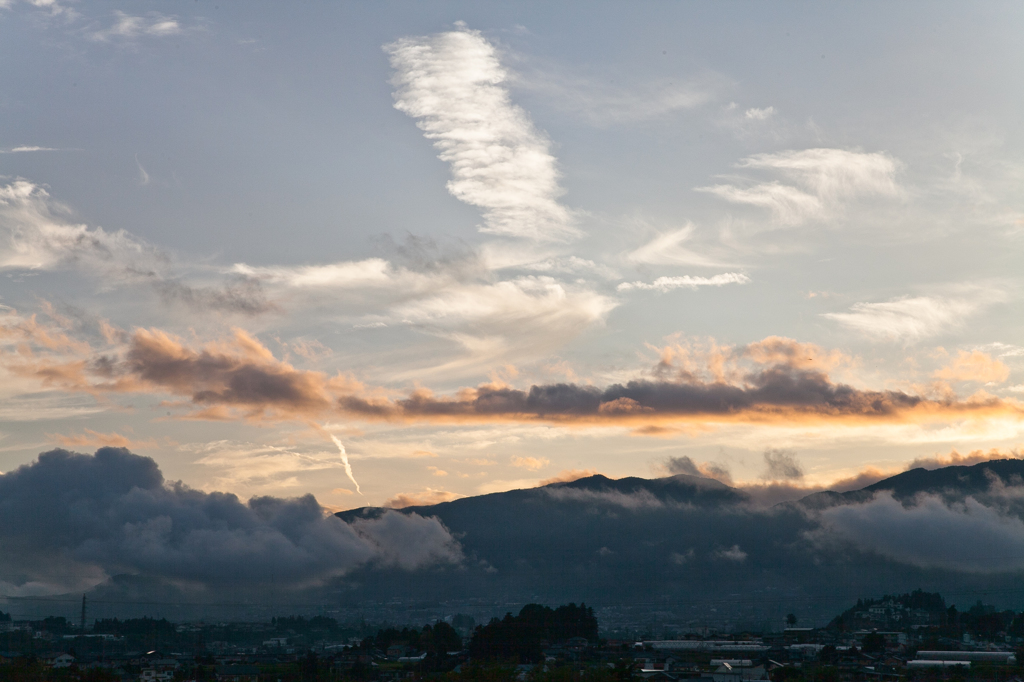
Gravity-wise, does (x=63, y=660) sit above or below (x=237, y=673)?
below

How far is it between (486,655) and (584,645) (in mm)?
22310

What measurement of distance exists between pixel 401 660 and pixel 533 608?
23425mm

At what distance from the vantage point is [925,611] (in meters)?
197

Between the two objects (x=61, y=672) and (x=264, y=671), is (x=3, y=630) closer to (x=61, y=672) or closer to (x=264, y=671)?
(x=264, y=671)

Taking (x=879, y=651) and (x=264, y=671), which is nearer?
(x=264, y=671)

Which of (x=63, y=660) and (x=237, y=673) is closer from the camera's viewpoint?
(x=237, y=673)

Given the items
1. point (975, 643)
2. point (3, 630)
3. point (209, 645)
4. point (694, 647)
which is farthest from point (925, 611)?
point (3, 630)

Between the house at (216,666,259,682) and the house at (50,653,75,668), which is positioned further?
the house at (50,653,75,668)

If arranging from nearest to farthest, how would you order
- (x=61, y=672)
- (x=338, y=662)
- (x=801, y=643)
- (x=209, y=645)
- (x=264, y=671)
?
(x=61, y=672) < (x=264, y=671) < (x=338, y=662) < (x=801, y=643) < (x=209, y=645)

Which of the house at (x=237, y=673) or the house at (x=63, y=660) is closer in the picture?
the house at (x=237, y=673)

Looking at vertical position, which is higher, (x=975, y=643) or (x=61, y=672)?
(x=61, y=672)

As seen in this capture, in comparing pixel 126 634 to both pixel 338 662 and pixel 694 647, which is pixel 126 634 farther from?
pixel 694 647

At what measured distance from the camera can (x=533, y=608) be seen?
140500 mm

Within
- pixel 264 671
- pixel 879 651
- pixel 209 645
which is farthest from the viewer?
pixel 209 645
